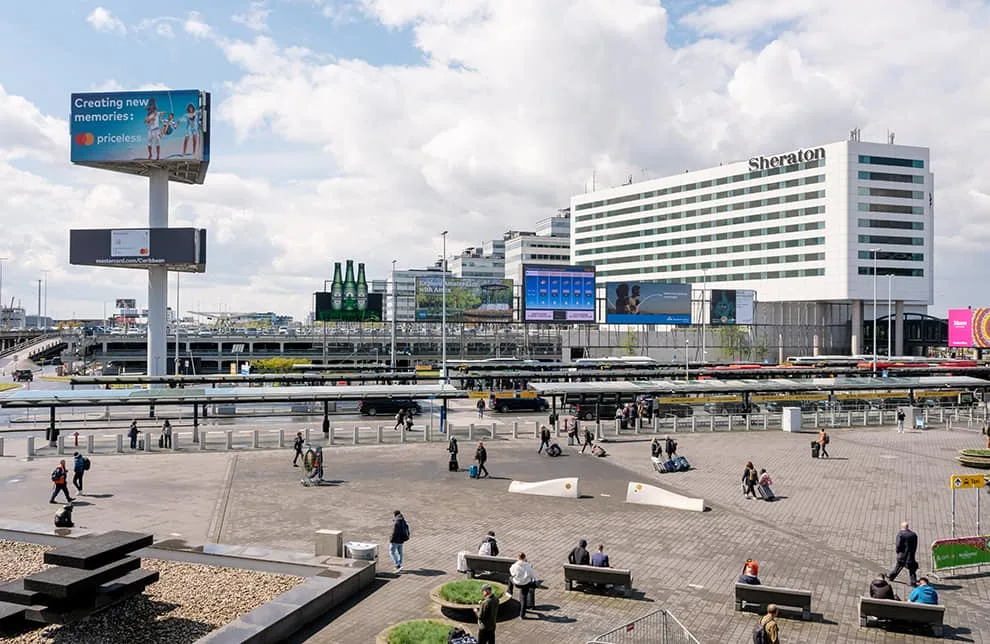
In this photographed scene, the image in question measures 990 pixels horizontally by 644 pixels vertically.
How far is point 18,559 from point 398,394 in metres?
22.1

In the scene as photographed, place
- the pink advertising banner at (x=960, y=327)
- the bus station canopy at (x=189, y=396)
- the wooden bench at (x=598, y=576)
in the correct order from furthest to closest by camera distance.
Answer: the pink advertising banner at (x=960, y=327), the bus station canopy at (x=189, y=396), the wooden bench at (x=598, y=576)

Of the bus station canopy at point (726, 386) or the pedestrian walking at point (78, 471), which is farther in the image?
the bus station canopy at point (726, 386)

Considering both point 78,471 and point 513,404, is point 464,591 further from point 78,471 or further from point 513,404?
point 513,404

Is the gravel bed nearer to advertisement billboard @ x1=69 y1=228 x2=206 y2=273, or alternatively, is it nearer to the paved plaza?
the paved plaza

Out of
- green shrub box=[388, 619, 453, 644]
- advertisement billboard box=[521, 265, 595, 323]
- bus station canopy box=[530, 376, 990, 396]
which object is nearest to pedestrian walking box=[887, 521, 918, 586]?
green shrub box=[388, 619, 453, 644]

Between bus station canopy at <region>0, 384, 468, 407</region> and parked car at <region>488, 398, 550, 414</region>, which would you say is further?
parked car at <region>488, 398, 550, 414</region>

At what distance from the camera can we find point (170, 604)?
1366 centimetres

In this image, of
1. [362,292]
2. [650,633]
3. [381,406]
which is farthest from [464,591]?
[362,292]

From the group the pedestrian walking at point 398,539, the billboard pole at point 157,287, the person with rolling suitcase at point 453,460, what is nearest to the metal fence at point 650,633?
the pedestrian walking at point 398,539

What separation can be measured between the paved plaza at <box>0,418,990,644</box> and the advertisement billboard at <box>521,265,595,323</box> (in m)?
42.7

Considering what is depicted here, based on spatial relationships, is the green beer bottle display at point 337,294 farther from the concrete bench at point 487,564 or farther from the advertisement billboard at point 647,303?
the concrete bench at point 487,564

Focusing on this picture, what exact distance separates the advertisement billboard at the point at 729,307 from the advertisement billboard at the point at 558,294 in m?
17.9

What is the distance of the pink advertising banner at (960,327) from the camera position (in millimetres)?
103625

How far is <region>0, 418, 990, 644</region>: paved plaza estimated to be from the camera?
569 inches
